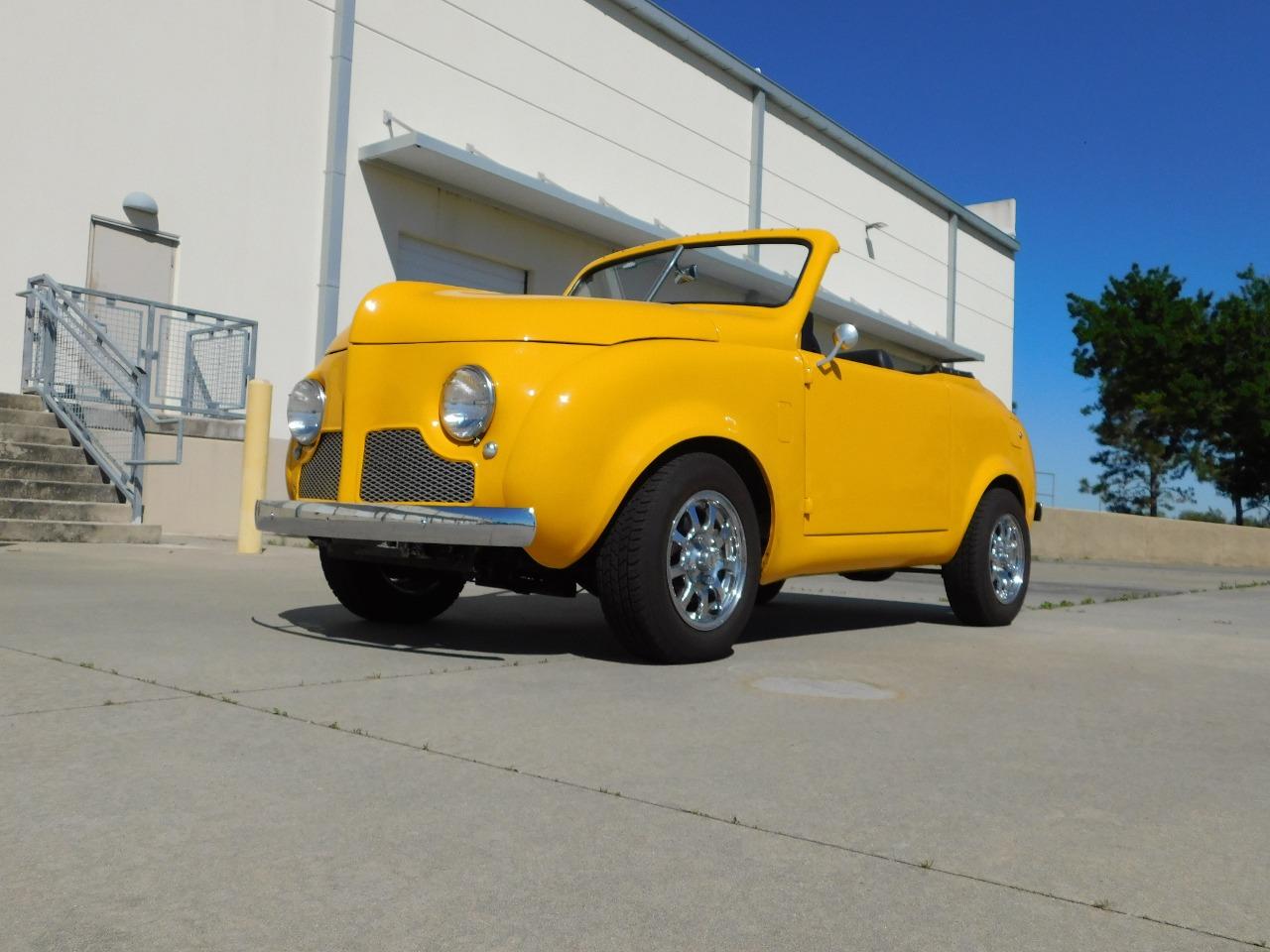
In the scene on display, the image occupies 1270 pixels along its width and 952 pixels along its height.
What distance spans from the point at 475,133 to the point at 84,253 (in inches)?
243

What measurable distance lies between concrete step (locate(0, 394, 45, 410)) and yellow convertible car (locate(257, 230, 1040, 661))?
755 centimetres

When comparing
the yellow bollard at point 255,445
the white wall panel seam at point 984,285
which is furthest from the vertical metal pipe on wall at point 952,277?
the yellow bollard at point 255,445

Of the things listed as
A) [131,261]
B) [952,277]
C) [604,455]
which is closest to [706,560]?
[604,455]

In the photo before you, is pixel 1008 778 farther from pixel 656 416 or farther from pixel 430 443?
pixel 430 443

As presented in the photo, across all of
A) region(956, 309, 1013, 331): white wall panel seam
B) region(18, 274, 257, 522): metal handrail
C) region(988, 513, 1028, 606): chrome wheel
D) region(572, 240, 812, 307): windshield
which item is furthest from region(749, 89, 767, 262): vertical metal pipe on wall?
region(988, 513, 1028, 606): chrome wheel

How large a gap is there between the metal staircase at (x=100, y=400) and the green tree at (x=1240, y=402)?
35.8m

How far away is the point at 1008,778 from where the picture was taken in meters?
2.98

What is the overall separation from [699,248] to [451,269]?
453 inches

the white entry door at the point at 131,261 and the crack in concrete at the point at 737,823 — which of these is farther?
the white entry door at the point at 131,261

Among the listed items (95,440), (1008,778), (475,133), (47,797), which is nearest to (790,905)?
(1008,778)

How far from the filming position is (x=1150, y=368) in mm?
42469

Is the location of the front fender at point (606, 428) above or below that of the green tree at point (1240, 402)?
below

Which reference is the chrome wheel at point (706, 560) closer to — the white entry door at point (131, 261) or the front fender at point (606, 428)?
the front fender at point (606, 428)

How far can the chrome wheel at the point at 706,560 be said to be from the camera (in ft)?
15.0
